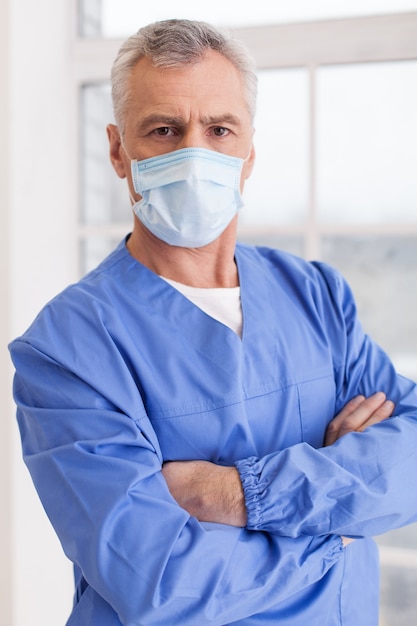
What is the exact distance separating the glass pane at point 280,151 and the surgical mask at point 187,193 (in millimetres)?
772

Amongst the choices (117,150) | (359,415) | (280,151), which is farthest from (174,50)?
(280,151)

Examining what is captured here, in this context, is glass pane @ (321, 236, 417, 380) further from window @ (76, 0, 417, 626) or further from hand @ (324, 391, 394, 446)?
hand @ (324, 391, 394, 446)

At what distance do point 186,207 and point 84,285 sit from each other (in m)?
0.23

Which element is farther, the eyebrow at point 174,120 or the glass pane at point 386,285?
the glass pane at point 386,285

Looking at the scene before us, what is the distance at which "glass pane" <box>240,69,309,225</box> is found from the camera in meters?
1.92

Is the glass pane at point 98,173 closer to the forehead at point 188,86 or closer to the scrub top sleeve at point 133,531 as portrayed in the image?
the forehead at point 188,86

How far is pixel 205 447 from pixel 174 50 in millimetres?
668

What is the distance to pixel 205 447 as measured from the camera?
1146mm

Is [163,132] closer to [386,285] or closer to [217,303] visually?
[217,303]

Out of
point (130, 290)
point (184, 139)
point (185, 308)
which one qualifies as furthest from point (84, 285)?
point (184, 139)

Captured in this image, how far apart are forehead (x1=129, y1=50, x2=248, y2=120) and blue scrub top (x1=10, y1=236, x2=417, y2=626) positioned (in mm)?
287

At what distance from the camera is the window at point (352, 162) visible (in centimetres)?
183

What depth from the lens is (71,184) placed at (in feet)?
6.92

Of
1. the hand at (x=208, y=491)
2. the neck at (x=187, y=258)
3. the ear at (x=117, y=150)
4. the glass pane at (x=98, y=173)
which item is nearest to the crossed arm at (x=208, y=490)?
the hand at (x=208, y=491)
